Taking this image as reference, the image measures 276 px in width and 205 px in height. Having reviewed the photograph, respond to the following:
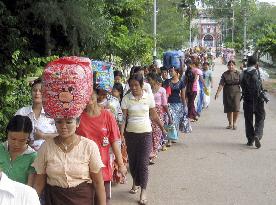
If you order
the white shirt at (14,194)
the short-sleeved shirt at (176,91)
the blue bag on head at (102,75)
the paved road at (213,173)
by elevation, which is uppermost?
the blue bag on head at (102,75)

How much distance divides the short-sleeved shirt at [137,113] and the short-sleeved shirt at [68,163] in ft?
8.93

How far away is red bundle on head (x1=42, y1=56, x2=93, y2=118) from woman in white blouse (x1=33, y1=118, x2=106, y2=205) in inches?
3.1

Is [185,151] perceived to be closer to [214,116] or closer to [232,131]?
[232,131]

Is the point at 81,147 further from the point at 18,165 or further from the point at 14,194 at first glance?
the point at 14,194

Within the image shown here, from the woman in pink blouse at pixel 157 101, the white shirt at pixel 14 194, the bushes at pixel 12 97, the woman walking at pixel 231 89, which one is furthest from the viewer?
the woman walking at pixel 231 89

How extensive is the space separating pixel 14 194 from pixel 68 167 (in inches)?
59.7

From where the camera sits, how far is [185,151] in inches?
371

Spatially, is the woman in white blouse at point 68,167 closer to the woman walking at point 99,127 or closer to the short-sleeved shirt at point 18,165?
the short-sleeved shirt at point 18,165

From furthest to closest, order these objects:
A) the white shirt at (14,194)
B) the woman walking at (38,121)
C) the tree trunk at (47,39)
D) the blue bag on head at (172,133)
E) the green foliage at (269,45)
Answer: the green foliage at (269,45) < the tree trunk at (47,39) < the blue bag on head at (172,133) < the woman walking at (38,121) < the white shirt at (14,194)

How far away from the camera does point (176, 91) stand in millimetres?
9906

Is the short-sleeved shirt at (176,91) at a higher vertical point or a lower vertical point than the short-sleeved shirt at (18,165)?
lower

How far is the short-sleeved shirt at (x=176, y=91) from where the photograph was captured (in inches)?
386

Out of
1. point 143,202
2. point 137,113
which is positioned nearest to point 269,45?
point 137,113

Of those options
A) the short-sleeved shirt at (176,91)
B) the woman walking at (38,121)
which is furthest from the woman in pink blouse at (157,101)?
the woman walking at (38,121)
